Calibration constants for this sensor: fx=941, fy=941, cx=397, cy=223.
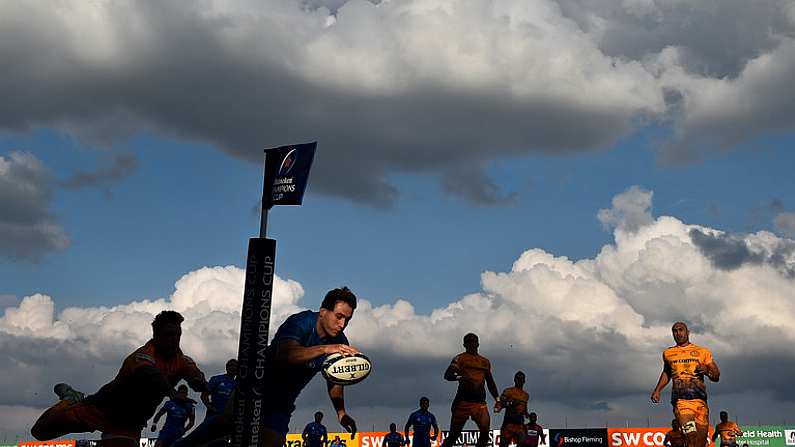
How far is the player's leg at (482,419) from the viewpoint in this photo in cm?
1645

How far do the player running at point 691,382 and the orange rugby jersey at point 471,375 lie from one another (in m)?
3.53

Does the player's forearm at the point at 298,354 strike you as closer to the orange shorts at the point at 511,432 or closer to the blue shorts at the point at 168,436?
the blue shorts at the point at 168,436

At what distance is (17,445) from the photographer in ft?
172

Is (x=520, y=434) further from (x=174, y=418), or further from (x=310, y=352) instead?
(x=310, y=352)

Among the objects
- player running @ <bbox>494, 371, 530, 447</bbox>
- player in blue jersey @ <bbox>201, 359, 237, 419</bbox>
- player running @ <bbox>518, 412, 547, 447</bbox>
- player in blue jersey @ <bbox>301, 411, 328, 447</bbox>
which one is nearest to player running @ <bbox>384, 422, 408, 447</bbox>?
player in blue jersey @ <bbox>301, 411, 328, 447</bbox>

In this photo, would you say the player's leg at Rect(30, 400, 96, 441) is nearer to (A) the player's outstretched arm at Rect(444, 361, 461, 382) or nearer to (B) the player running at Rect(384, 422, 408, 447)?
(A) the player's outstretched arm at Rect(444, 361, 461, 382)

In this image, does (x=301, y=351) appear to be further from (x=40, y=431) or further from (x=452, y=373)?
(x=452, y=373)

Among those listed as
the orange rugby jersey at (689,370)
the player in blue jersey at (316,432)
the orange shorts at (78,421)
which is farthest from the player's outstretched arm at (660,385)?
the player in blue jersey at (316,432)

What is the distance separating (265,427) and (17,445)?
161 feet

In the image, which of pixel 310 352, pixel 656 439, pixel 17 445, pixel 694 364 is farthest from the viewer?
pixel 17 445

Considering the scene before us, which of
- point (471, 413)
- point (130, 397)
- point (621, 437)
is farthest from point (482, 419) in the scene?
point (621, 437)

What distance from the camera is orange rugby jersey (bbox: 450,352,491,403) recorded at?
1659 cm

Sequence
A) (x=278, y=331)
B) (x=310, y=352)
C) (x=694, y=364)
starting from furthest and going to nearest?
(x=694, y=364) < (x=278, y=331) < (x=310, y=352)

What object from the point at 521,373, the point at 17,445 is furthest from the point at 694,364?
the point at 17,445
